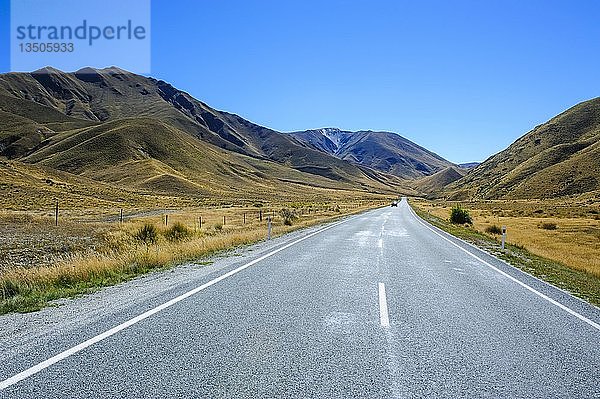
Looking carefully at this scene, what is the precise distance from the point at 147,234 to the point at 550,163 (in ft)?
408

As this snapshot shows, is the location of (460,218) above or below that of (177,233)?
below

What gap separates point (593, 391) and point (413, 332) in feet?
7.80

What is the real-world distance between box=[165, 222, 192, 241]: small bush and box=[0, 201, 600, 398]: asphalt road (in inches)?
494

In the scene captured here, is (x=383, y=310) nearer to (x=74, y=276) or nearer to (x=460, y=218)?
(x=74, y=276)

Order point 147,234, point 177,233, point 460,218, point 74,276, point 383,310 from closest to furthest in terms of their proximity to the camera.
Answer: point 383,310 < point 74,276 < point 147,234 < point 177,233 < point 460,218

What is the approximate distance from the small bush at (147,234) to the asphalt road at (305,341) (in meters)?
11.7

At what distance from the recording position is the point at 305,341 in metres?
6.09

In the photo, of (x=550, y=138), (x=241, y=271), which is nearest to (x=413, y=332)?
(x=241, y=271)

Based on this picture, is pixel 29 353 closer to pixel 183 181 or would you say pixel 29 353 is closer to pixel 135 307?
pixel 135 307

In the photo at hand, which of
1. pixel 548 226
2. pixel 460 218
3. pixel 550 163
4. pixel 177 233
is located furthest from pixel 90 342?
pixel 550 163

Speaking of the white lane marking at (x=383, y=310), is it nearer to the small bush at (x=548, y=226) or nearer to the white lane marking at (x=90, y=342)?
the white lane marking at (x=90, y=342)

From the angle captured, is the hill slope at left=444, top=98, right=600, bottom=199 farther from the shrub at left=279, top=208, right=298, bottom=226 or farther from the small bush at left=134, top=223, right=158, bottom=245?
the small bush at left=134, top=223, right=158, bottom=245

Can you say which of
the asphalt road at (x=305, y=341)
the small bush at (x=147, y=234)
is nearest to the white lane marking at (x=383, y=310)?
the asphalt road at (x=305, y=341)

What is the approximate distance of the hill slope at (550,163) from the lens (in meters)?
108
